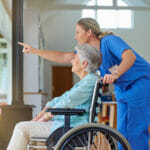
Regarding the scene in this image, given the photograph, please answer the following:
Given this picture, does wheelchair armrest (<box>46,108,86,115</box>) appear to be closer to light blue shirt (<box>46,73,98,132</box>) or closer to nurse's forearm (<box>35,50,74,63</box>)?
light blue shirt (<box>46,73,98,132</box>)

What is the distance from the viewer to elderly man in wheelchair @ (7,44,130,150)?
1.63 meters

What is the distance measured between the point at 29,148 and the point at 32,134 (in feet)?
0.33

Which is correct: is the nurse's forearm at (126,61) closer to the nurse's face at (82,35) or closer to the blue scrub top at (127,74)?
the blue scrub top at (127,74)

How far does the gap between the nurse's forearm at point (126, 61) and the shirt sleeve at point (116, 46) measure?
4cm

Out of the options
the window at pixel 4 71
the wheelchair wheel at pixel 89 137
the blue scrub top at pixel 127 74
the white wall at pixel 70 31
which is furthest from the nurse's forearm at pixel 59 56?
the white wall at pixel 70 31

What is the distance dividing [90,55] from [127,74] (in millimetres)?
239

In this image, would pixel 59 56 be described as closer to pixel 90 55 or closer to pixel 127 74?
pixel 90 55

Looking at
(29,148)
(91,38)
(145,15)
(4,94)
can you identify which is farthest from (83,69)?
(145,15)

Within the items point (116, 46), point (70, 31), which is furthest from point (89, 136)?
point (70, 31)

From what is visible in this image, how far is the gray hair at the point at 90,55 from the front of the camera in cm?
191

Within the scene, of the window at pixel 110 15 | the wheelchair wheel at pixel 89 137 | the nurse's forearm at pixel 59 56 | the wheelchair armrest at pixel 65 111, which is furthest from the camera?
the window at pixel 110 15

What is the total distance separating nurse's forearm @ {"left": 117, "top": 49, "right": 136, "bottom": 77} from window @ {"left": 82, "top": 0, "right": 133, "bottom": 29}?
1196cm

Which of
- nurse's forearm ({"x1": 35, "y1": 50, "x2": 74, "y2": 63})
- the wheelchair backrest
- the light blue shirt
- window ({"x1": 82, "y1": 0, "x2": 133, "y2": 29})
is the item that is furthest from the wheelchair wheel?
window ({"x1": 82, "y1": 0, "x2": 133, "y2": 29})

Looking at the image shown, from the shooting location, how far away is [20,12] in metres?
3.50
